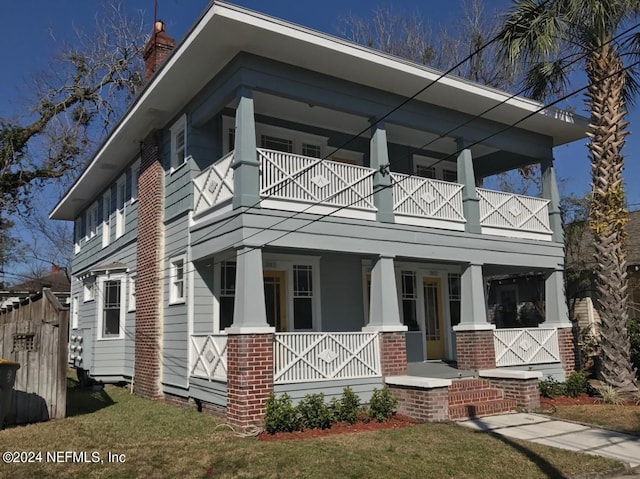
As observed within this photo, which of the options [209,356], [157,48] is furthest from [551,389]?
[157,48]

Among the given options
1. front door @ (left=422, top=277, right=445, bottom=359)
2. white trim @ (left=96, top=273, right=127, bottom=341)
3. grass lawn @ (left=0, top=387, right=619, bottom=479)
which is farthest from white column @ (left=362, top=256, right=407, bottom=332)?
white trim @ (left=96, top=273, right=127, bottom=341)

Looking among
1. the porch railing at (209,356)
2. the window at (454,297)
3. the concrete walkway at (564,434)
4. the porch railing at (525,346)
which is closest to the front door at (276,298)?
the porch railing at (209,356)

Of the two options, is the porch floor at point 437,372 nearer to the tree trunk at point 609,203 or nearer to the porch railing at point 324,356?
the porch railing at point 324,356

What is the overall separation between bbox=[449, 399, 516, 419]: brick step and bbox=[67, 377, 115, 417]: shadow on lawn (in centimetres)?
711

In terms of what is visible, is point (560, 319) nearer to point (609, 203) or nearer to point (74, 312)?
point (609, 203)

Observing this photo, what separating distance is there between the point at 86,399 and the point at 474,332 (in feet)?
29.6

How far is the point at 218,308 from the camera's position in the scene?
1179 cm

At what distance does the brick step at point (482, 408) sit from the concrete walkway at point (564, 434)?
5.7 inches

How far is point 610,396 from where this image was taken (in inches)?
470

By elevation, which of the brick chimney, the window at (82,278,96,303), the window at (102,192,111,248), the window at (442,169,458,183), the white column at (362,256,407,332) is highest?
the brick chimney

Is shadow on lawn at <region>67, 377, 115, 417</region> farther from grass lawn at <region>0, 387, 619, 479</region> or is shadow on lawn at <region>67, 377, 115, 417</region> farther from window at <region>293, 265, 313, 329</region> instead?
window at <region>293, 265, 313, 329</region>

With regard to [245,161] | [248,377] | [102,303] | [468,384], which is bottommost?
[468,384]

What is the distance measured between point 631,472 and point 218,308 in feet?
25.3

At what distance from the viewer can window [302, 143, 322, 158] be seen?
527 inches
